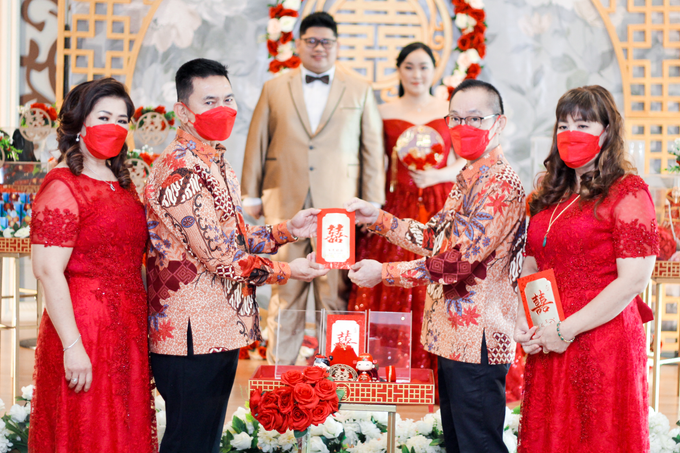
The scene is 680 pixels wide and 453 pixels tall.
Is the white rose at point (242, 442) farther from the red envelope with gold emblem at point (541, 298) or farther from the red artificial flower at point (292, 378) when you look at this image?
the red envelope with gold emblem at point (541, 298)

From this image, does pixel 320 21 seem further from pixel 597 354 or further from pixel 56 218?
pixel 597 354

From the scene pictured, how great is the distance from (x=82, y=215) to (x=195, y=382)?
0.60 meters

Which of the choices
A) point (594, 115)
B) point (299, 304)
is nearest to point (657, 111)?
point (299, 304)

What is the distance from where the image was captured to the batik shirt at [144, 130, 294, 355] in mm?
1931

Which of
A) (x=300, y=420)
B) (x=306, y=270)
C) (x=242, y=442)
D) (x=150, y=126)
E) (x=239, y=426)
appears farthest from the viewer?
(x=150, y=126)

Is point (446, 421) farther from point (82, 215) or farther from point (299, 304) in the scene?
point (299, 304)

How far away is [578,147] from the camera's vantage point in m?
1.88

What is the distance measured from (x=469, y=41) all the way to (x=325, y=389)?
3453 millimetres

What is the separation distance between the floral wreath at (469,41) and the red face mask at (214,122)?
276 cm

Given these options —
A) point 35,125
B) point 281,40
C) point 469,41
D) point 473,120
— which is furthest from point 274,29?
point 473,120

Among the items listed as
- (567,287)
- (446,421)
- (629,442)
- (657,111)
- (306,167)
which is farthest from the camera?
(657,111)

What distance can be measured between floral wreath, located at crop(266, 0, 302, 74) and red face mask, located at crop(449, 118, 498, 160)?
270 centimetres

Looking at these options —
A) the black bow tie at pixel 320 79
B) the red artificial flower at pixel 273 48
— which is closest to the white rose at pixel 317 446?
the black bow tie at pixel 320 79

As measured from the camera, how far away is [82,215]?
1.88 metres
